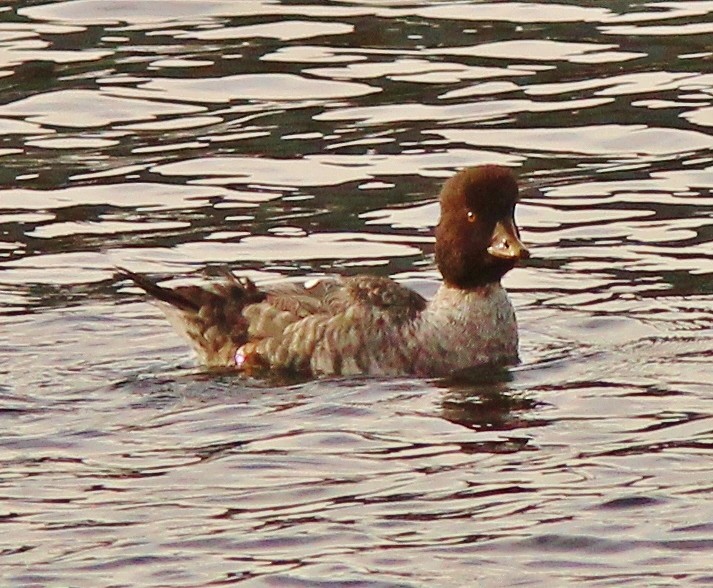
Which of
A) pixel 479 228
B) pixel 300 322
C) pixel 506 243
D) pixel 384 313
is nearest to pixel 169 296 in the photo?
pixel 300 322

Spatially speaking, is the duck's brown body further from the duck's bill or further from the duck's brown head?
the duck's bill

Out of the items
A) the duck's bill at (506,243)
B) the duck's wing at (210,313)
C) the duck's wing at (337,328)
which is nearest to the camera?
the duck's wing at (337,328)

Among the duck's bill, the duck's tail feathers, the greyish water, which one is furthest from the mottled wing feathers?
the duck's bill

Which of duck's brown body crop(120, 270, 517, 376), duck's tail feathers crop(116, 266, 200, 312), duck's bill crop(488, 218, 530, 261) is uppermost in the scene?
duck's bill crop(488, 218, 530, 261)

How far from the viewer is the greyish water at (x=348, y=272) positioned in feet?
29.2

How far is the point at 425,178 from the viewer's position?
50.5 ft

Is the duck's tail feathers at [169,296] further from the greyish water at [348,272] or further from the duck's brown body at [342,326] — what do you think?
the greyish water at [348,272]

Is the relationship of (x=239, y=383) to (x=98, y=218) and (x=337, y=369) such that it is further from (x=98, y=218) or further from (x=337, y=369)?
(x=98, y=218)

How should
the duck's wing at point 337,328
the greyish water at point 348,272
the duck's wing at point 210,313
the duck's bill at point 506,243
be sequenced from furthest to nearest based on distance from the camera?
the duck's wing at point 210,313 < the duck's bill at point 506,243 < the duck's wing at point 337,328 < the greyish water at point 348,272

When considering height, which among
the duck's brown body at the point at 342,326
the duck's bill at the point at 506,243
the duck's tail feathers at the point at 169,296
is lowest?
the duck's brown body at the point at 342,326

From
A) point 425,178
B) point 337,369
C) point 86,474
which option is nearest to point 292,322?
point 337,369

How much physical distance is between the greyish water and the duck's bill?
54 cm

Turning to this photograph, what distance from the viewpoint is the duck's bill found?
12062mm

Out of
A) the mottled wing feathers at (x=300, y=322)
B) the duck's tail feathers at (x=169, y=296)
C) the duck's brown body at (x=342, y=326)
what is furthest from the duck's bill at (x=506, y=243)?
the duck's tail feathers at (x=169, y=296)
